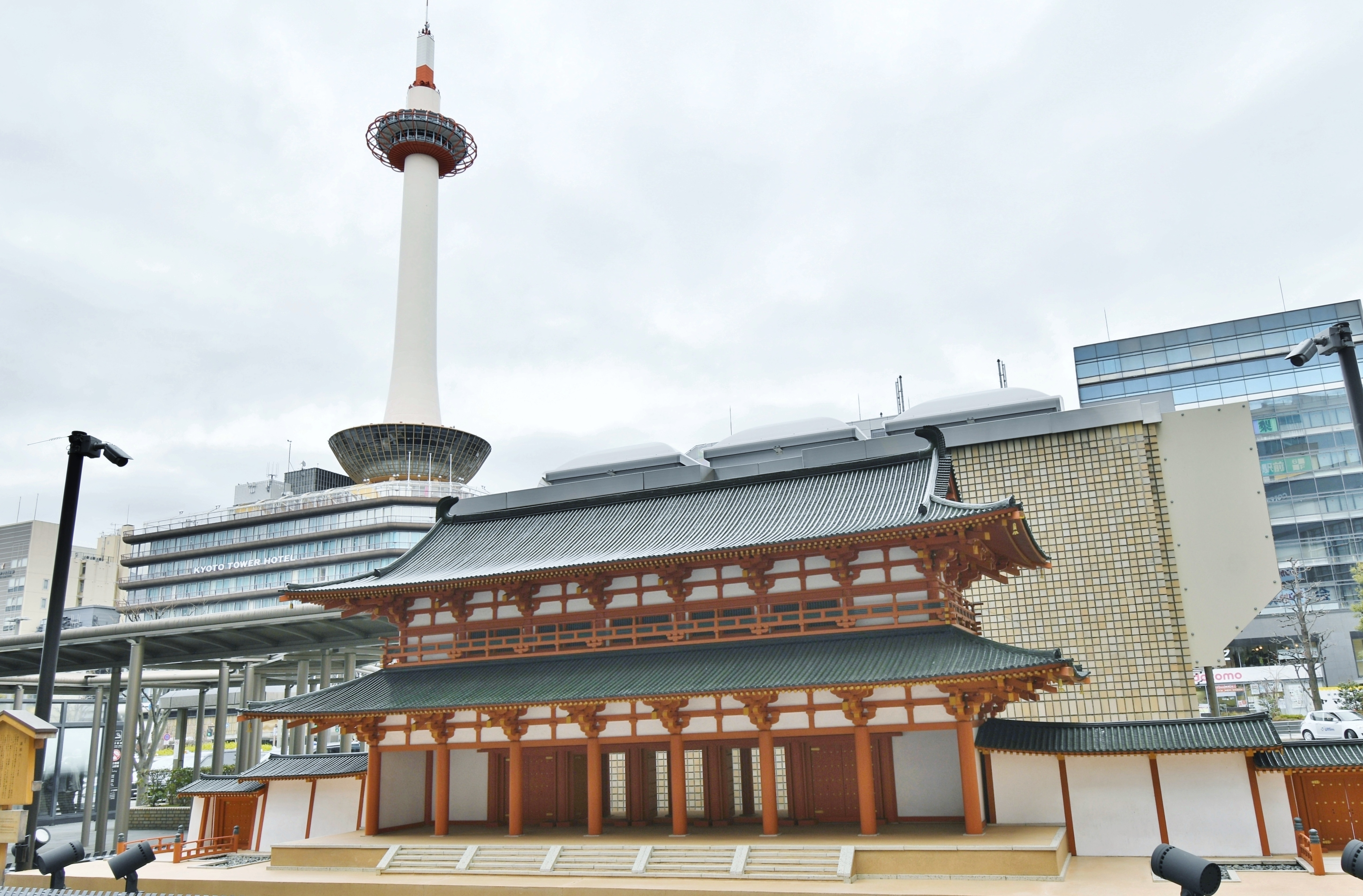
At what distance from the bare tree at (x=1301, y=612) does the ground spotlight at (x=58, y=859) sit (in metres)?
55.6

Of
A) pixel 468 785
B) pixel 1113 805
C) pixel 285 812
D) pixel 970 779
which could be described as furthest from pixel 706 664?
pixel 285 812

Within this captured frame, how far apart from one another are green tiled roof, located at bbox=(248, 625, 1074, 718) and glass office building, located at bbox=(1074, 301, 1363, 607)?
57661 mm

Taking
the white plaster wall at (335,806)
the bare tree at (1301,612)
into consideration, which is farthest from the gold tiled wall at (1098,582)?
the bare tree at (1301,612)

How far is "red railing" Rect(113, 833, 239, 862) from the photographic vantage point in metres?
29.4

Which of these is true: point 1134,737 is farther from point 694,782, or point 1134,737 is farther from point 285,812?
point 285,812

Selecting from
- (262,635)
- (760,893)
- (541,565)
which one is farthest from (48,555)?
(760,893)

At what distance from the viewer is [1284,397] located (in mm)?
75312

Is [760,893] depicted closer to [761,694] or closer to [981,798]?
[761,694]

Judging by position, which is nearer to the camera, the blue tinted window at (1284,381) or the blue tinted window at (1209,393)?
the blue tinted window at (1284,381)

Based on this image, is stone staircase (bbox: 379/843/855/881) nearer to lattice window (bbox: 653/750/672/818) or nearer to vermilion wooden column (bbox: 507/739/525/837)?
vermilion wooden column (bbox: 507/739/525/837)

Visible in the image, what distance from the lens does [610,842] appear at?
75.5 feet

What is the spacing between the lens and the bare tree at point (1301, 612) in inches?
2173

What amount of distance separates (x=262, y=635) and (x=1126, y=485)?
37.6 metres

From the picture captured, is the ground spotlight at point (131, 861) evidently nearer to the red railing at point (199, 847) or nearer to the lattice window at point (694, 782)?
the red railing at point (199, 847)
